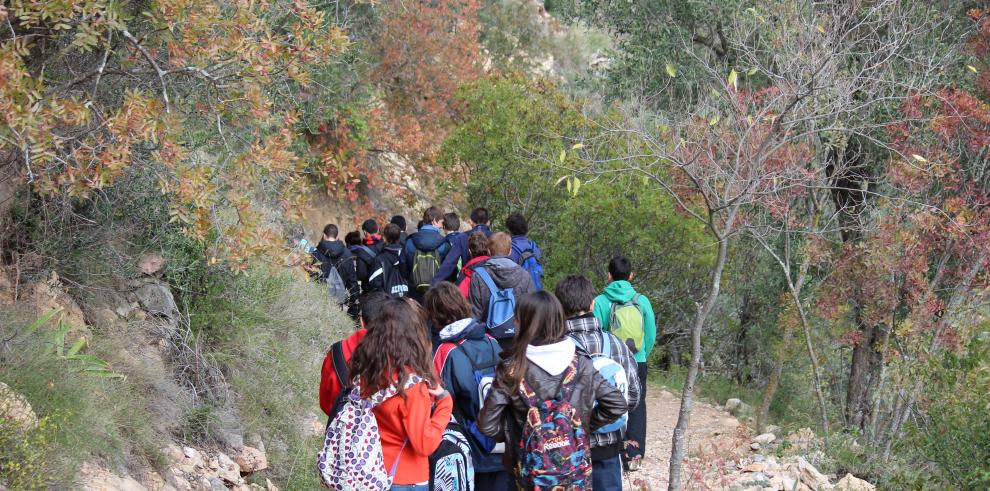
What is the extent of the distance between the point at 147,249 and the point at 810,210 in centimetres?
861

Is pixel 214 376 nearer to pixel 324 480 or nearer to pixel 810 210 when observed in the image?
pixel 324 480

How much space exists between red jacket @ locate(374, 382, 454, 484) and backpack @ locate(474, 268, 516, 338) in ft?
7.50

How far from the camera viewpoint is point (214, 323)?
829 cm

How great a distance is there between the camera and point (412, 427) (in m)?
4.19

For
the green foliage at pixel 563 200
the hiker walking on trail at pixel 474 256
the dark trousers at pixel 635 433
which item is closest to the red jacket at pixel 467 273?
the hiker walking on trail at pixel 474 256

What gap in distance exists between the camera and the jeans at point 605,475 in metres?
5.00

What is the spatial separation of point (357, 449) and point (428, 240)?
5.99 m

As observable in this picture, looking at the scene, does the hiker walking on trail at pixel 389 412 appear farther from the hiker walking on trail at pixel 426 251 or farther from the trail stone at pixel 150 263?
the hiker walking on trail at pixel 426 251

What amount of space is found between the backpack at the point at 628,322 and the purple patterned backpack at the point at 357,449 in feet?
11.1

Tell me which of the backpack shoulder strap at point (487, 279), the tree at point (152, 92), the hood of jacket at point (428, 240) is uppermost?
the tree at point (152, 92)

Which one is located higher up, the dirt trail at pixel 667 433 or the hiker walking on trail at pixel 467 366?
the hiker walking on trail at pixel 467 366

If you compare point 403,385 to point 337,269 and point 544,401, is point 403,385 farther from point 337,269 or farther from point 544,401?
point 337,269

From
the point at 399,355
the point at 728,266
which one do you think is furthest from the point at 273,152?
the point at 728,266

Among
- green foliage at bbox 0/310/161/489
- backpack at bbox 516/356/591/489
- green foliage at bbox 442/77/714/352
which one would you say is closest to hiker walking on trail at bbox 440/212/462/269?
green foliage at bbox 442/77/714/352
